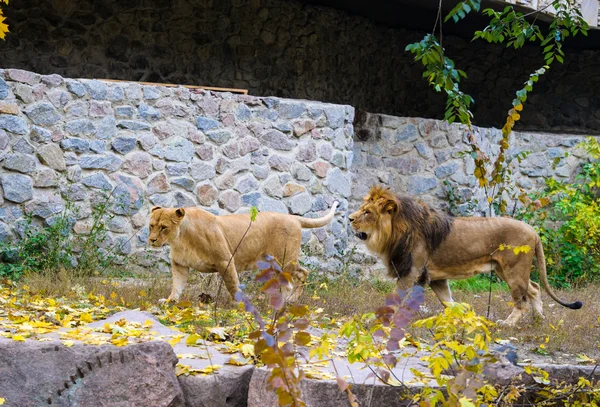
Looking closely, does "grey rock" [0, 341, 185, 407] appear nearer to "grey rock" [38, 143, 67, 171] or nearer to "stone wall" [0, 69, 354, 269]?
"stone wall" [0, 69, 354, 269]

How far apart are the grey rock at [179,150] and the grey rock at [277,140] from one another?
872mm

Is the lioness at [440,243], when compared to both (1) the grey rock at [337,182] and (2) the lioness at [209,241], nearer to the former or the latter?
(2) the lioness at [209,241]

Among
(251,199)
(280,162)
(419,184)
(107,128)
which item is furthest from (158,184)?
(419,184)

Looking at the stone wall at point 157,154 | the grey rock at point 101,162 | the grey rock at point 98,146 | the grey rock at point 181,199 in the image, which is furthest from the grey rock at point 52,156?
the grey rock at point 181,199

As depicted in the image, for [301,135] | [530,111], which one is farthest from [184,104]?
[530,111]

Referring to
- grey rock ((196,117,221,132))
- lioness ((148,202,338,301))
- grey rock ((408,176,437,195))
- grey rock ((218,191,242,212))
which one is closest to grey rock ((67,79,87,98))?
grey rock ((196,117,221,132))

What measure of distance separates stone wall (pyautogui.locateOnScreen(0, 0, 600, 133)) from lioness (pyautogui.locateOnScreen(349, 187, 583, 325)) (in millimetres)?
6218

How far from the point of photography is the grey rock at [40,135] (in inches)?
333

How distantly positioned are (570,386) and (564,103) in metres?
12.8

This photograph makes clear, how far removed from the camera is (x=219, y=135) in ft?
31.0

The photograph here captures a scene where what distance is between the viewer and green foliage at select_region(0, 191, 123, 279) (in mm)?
8195

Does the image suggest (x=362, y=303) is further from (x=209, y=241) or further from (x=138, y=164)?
(x=138, y=164)

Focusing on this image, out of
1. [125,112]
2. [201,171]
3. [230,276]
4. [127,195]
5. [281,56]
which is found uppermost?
[281,56]

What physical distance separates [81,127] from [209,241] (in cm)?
262
